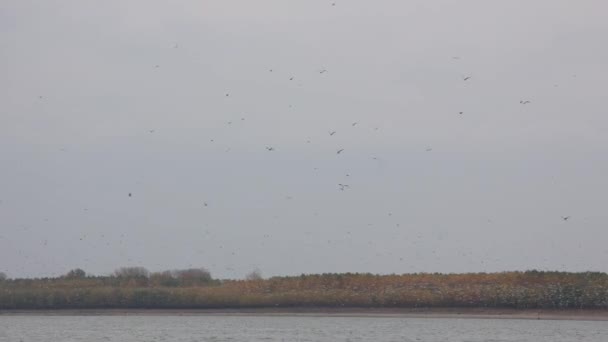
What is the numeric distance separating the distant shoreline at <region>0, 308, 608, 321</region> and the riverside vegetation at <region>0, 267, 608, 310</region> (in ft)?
1.73

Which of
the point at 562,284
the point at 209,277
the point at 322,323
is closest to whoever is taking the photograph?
the point at 322,323

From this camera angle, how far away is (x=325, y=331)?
66125mm

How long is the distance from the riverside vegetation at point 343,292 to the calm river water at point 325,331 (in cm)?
499

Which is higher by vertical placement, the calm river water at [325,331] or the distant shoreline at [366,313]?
the distant shoreline at [366,313]

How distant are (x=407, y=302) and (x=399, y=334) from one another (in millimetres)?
28870

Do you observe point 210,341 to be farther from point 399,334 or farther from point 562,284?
point 562,284

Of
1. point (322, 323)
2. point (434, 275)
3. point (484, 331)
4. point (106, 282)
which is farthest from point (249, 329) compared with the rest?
point (106, 282)

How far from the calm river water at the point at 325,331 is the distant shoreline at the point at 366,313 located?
3026 mm

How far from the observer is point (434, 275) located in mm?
98125

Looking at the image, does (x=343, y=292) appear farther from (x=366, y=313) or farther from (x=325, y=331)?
(x=325, y=331)

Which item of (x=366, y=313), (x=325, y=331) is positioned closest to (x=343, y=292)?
(x=366, y=313)

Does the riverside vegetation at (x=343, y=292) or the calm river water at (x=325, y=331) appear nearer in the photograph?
the calm river water at (x=325, y=331)

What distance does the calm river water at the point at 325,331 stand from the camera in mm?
58906

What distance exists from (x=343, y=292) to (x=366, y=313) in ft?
16.7
